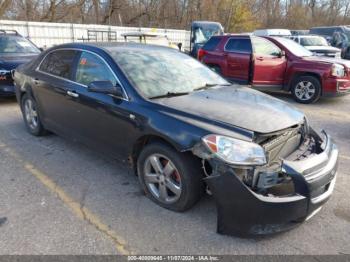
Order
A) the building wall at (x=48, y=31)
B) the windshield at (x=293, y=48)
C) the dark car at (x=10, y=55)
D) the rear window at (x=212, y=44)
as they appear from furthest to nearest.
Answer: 1. the building wall at (x=48, y=31)
2. the rear window at (x=212, y=44)
3. the windshield at (x=293, y=48)
4. the dark car at (x=10, y=55)

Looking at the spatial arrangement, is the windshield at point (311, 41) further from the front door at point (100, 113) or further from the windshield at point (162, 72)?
the front door at point (100, 113)

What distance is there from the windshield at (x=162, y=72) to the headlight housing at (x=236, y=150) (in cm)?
100

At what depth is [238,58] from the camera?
8.73 meters

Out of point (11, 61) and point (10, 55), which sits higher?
point (10, 55)

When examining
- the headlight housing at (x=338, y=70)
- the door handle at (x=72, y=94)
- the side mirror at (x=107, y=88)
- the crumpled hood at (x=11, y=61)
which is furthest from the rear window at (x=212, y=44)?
the side mirror at (x=107, y=88)

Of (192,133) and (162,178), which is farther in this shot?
(162,178)

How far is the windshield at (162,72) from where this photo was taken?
11.1ft

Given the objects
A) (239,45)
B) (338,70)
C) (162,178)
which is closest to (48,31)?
(239,45)

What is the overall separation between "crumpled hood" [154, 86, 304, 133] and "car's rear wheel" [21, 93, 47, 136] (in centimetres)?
277

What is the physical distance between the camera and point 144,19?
35.4 meters

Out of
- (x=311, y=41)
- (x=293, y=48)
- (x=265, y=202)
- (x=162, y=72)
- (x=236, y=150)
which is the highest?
(x=311, y=41)

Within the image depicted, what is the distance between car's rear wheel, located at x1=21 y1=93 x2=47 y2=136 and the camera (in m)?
5.03

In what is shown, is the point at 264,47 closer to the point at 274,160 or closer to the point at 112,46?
the point at 112,46

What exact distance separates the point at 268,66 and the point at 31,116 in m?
5.99
